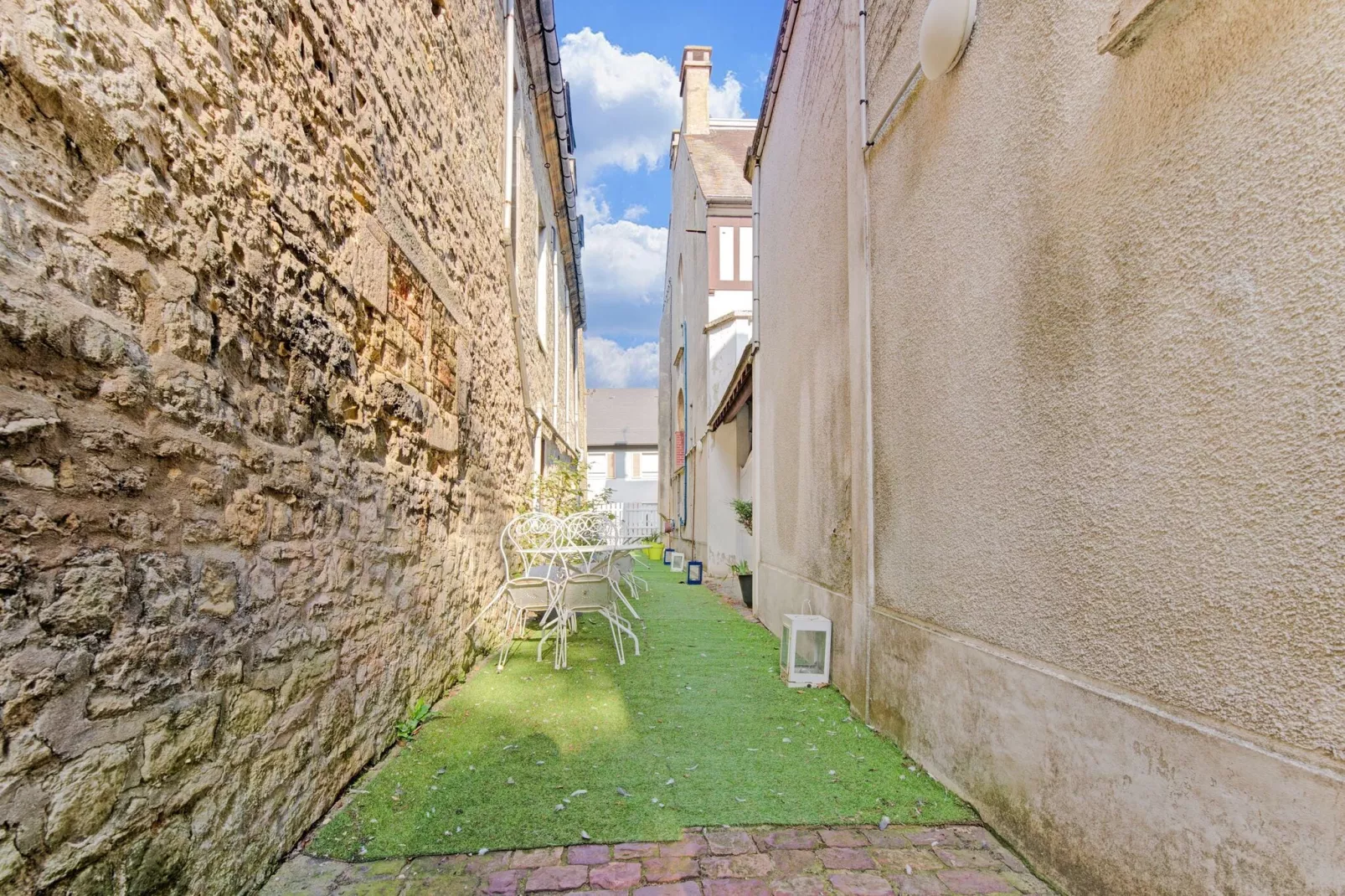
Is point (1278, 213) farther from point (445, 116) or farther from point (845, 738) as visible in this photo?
point (445, 116)

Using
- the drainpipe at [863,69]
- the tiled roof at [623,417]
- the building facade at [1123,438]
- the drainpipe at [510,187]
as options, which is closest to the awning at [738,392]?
the drainpipe at [510,187]

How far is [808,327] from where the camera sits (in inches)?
193

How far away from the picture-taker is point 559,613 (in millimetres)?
4484

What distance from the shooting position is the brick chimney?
48.2 feet

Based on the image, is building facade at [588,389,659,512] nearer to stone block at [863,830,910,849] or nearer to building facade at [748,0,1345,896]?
building facade at [748,0,1345,896]

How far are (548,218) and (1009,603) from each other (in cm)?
877

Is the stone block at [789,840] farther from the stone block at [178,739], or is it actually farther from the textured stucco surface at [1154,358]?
the stone block at [178,739]

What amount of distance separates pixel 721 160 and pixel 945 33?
36.6ft

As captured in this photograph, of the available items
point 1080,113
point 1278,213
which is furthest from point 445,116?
point 1278,213

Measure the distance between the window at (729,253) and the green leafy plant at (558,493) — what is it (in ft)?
14.9

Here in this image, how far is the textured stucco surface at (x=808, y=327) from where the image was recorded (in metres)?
4.10

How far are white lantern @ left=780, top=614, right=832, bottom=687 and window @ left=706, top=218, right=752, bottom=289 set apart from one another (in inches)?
312

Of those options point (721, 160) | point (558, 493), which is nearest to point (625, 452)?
point (721, 160)

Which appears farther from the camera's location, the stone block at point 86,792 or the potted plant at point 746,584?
the potted plant at point 746,584
